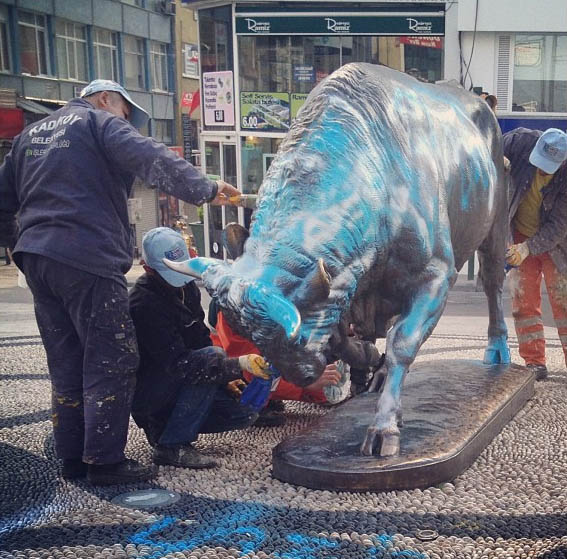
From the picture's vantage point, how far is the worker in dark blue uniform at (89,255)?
3924 mm

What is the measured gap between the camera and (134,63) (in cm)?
2844

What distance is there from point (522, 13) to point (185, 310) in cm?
1169

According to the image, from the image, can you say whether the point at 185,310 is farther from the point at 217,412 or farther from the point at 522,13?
the point at 522,13

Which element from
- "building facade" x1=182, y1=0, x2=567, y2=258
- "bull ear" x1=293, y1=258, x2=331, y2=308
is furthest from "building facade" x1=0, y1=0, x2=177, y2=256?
"bull ear" x1=293, y1=258, x2=331, y2=308

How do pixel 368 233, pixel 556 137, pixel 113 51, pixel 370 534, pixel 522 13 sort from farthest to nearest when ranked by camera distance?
1. pixel 113 51
2. pixel 522 13
3. pixel 556 137
4. pixel 368 233
5. pixel 370 534

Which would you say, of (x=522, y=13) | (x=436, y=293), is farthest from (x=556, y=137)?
(x=522, y=13)

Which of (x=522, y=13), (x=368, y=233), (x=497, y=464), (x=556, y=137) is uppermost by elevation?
(x=522, y=13)

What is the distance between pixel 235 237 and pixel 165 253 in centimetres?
36

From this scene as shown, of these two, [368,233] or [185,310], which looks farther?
[185,310]

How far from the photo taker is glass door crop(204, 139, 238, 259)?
620 inches

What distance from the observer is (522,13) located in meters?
14.1

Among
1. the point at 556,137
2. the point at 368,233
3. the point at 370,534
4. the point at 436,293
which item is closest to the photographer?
the point at 370,534

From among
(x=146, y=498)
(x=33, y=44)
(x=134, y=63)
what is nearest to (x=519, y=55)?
(x=146, y=498)

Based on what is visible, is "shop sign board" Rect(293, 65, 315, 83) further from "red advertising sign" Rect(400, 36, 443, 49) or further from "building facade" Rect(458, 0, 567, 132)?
"building facade" Rect(458, 0, 567, 132)
